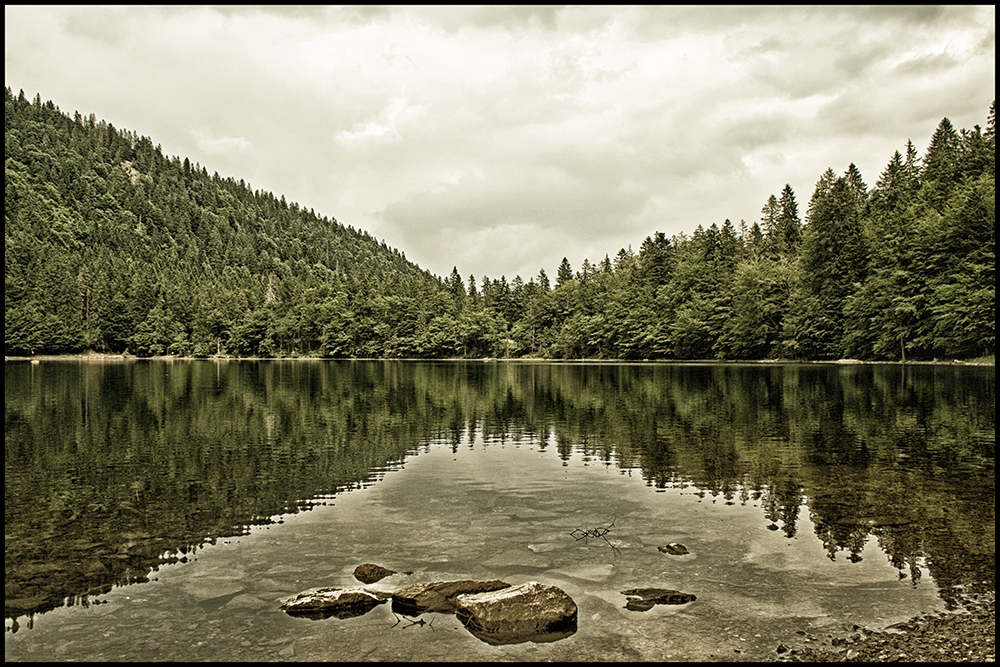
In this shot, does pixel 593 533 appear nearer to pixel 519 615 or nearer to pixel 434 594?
pixel 434 594

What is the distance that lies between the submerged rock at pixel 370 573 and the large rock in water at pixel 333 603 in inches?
39.8

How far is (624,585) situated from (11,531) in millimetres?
13570

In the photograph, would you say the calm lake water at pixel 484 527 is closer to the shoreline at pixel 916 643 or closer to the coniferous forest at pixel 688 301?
the shoreline at pixel 916 643

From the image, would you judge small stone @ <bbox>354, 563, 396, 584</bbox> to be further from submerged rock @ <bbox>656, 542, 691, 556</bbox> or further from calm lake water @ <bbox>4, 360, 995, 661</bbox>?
submerged rock @ <bbox>656, 542, 691, 556</bbox>

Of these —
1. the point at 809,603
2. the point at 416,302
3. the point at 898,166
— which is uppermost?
the point at 898,166

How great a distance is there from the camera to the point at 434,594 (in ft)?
34.9

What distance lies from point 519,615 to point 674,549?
492 centimetres

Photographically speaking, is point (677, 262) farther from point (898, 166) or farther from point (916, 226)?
point (916, 226)

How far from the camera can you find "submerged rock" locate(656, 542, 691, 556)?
13148 millimetres

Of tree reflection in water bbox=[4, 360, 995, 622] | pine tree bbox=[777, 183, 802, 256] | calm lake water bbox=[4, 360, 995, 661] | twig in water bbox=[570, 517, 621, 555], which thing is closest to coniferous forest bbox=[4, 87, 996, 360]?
pine tree bbox=[777, 183, 802, 256]

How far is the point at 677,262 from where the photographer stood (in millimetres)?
149875

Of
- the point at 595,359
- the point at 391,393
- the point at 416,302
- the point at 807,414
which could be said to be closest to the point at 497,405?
the point at 391,393

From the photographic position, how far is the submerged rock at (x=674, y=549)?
1315 centimetres

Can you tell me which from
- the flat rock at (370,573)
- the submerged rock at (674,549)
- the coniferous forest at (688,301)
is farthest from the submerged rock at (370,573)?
the coniferous forest at (688,301)
